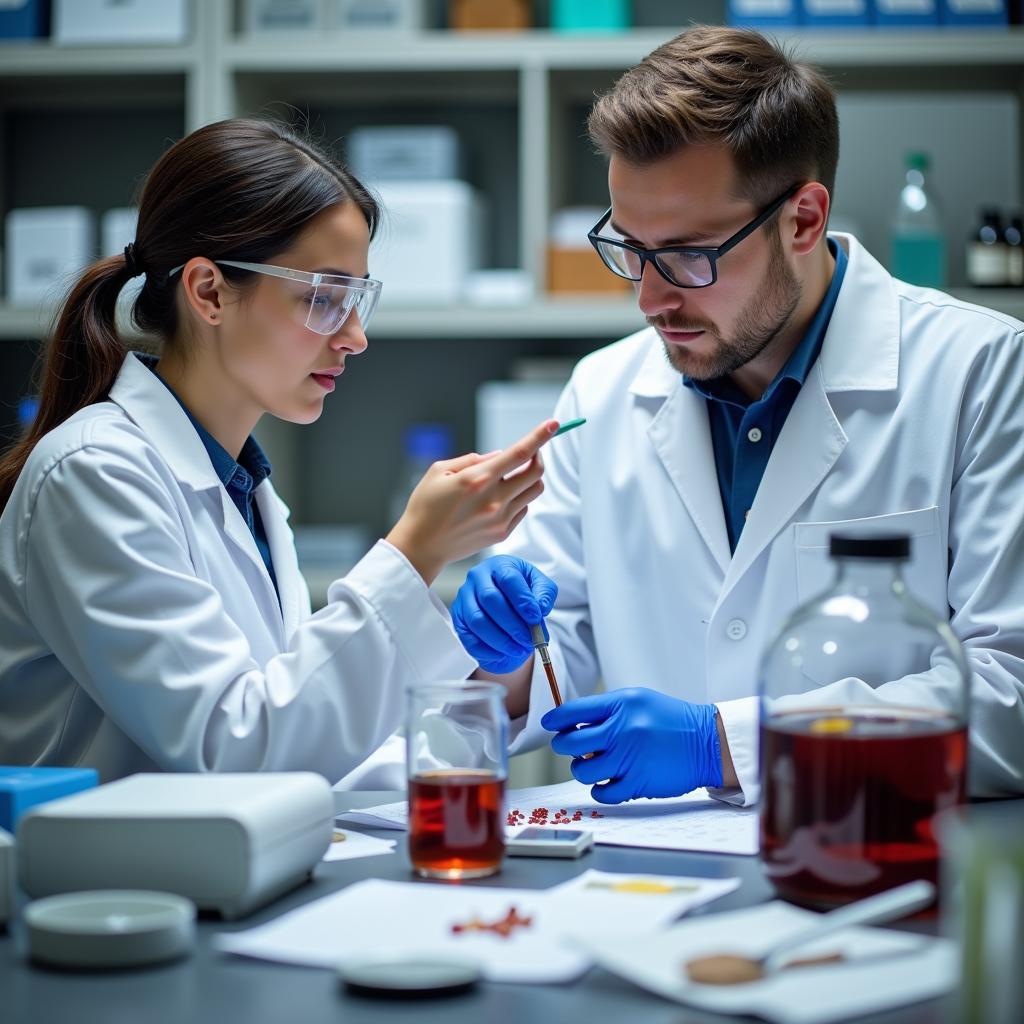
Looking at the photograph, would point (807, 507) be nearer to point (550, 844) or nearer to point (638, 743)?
point (638, 743)

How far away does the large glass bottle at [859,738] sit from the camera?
2.87ft

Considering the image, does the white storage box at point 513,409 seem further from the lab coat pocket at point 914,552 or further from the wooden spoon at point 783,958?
the wooden spoon at point 783,958

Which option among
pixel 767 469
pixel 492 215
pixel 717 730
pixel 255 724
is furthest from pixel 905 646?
pixel 492 215

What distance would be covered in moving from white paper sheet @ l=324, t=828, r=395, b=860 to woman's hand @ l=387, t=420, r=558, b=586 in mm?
268

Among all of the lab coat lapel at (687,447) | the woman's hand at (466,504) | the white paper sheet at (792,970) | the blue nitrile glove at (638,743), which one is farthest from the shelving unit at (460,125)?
the white paper sheet at (792,970)

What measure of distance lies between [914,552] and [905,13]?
1648 millimetres

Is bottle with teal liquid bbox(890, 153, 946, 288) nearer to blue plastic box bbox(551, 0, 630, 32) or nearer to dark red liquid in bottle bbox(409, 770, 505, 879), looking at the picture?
blue plastic box bbox(551, 0, 630, 32)

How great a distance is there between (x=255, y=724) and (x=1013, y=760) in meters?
A: 0.78

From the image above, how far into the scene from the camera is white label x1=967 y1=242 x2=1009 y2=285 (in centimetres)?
277

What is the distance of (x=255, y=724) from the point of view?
1.21 metres

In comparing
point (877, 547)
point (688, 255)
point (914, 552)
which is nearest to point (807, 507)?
point (914, 552)

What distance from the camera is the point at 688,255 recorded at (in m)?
1.61

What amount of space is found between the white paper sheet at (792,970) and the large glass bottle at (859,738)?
53mm

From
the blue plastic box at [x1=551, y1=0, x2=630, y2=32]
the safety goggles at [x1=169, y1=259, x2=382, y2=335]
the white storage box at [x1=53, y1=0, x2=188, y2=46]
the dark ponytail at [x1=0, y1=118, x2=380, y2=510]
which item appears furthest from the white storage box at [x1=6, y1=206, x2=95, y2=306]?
the safety goggles at [x1=169, y1=259, x2=382, y2=335]
